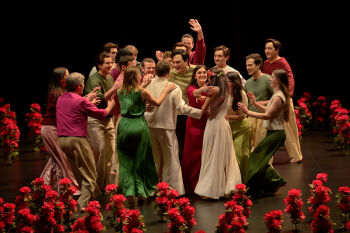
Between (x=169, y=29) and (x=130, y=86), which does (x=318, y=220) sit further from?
(x=169, y=29)

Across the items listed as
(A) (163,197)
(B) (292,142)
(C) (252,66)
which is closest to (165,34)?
(B) (292,142)

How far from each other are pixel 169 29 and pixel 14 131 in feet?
14.5

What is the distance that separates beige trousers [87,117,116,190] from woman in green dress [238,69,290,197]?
1.66 m

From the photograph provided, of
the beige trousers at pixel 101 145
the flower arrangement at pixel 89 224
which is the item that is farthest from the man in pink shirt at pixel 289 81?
the flower arrangement at pixel 89 224

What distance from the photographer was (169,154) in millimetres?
6582

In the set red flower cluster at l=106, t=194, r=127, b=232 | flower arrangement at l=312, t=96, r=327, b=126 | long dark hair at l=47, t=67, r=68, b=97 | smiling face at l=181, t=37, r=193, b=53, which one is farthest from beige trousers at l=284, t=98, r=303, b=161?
red flower cluster at l=106, t=194, r=127, b=232

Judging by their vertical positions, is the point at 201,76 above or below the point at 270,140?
above

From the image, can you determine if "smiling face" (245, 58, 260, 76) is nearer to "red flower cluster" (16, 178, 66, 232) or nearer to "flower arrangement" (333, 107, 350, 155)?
"flower arrangement" (333, 107, 350, 155)

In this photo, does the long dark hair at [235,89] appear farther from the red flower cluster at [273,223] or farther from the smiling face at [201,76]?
the red flower cluster at [273,223]

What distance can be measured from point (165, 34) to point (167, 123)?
20.0 ft

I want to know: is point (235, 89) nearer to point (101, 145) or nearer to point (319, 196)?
point (101, 145)

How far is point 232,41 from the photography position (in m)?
Answer: 12.4

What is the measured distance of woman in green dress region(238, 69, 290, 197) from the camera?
21.4 feet

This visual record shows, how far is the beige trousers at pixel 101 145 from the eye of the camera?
266 inches
